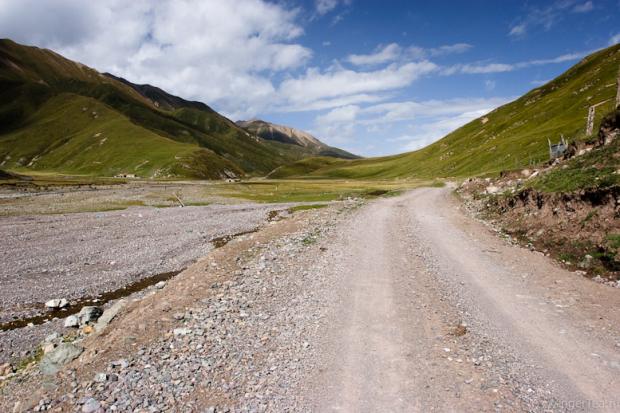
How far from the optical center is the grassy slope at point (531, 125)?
107000 millimetres

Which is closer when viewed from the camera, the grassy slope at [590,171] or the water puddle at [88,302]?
the water puddle at [88,302]

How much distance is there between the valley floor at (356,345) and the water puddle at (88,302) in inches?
232

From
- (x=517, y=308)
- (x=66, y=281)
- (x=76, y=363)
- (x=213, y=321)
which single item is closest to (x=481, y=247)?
(x=517, y=308)

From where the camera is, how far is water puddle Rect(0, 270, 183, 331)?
19.5 metres

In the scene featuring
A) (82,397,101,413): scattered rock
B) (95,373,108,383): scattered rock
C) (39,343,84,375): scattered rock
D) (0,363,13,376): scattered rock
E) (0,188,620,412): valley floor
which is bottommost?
(0,363,13,376): scattered rock

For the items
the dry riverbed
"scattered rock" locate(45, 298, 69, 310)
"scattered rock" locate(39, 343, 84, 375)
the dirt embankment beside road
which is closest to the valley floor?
"scattered rock" locate(39, 343, 84, 375)

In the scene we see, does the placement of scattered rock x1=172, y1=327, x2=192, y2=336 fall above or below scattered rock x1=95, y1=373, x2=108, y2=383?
above

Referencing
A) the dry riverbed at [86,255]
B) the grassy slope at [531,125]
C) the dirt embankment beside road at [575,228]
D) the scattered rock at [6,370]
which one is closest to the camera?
the scattered rock at [6,370]

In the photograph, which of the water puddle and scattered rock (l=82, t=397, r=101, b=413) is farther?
the water puddle

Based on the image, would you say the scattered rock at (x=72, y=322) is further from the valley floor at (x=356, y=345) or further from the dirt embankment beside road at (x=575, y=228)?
the dirt embankment beside road at (x=575, y=228)

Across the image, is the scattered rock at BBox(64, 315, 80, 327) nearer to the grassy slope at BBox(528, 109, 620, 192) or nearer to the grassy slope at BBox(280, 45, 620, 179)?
the grassy slope at BBox(528, 109, 620, 192)

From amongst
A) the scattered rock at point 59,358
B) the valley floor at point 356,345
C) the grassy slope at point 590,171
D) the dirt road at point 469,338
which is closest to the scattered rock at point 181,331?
the valley floor at point 356,345

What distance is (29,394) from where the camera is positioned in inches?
426

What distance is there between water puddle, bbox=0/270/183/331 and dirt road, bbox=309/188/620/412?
1407cm
